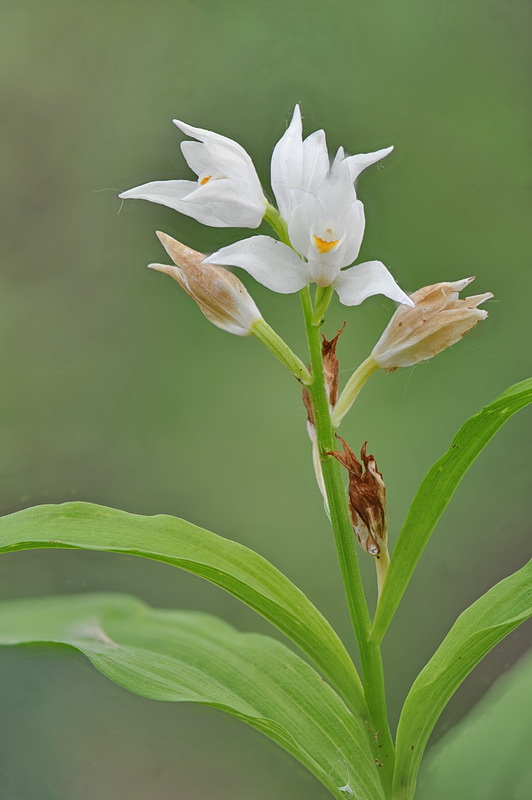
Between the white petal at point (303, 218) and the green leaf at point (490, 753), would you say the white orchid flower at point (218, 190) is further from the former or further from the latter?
the green leaf at point (490, 753)

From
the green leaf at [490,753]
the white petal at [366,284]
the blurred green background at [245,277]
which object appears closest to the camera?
the white petal at [366,284]

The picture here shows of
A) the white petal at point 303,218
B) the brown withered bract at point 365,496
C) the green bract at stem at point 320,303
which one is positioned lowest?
the brown withered bract at point 365,496

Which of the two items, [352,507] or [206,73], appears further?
[206,73]

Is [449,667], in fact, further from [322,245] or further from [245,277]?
[245,277]

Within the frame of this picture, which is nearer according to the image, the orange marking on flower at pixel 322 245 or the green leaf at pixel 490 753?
the orange marking on flower at pixel 322 245

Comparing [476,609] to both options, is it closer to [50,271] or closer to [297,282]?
[297,282]

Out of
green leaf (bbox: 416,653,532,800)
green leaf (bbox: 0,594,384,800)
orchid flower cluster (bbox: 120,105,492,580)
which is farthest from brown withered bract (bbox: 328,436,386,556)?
green leaf (bbox: 416,653,532,800)

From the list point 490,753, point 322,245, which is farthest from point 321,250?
point 490,753

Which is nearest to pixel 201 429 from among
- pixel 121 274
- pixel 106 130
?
pixel 121 274

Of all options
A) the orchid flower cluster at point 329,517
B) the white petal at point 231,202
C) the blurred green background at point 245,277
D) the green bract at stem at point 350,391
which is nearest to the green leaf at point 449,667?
the orchid flower cluster at point 329,517
